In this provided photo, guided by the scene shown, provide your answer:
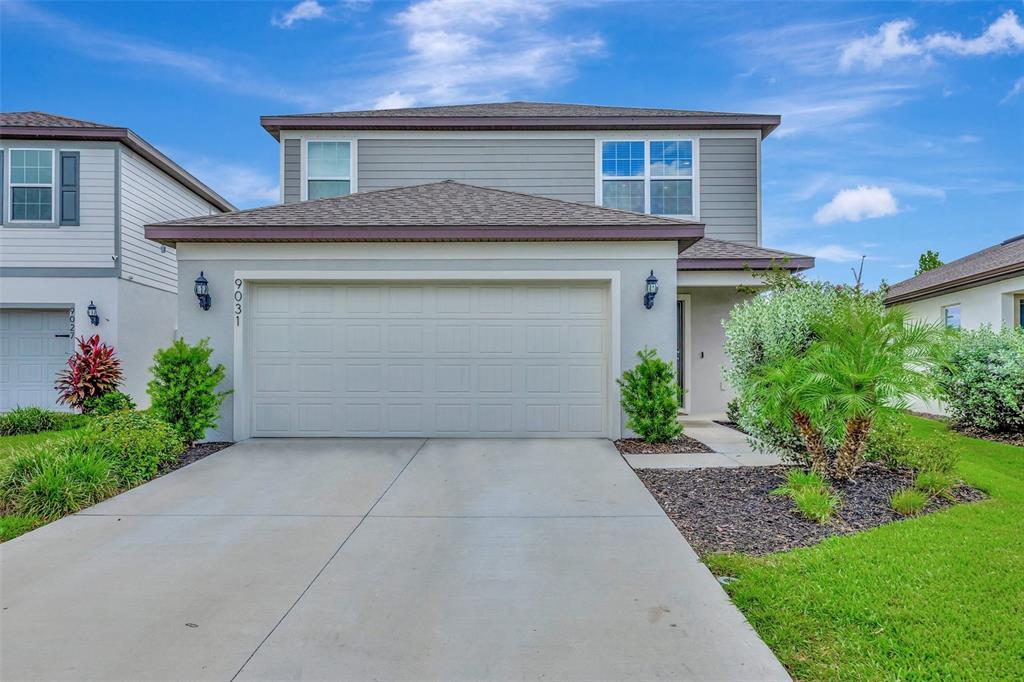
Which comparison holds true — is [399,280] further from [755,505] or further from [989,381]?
[989,381]

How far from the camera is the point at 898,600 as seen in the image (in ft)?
10.3

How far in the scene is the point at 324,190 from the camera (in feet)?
37.2

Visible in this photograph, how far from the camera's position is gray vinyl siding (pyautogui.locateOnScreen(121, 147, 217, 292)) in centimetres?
1127

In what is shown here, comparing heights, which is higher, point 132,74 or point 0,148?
point 132,74

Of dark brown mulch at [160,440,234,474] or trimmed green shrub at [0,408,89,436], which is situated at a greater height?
trimmed green shrub at [0,408,89,436]

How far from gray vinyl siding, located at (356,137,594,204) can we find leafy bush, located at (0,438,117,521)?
742 centimetres

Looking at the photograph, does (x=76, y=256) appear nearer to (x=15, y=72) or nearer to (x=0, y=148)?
(x=0, y=148)

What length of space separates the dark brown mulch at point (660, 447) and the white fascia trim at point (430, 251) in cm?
268

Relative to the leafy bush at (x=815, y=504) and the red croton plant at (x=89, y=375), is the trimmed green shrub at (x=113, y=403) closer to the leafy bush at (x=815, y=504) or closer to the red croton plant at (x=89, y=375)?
the red croton plant at (x=89, y=375)

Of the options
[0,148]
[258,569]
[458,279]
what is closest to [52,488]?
[258,569]

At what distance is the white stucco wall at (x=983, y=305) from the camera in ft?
33.9

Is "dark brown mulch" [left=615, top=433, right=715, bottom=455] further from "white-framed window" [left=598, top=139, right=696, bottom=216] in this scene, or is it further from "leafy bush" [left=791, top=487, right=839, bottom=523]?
"white-framed window" [left=598, top=139, right=696, bottom=216]

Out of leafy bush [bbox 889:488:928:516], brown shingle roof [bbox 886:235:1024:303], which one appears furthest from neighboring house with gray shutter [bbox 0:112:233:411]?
brown shingle roof [bbox 886:235:1024:303]

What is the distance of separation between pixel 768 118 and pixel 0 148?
1560 cm
